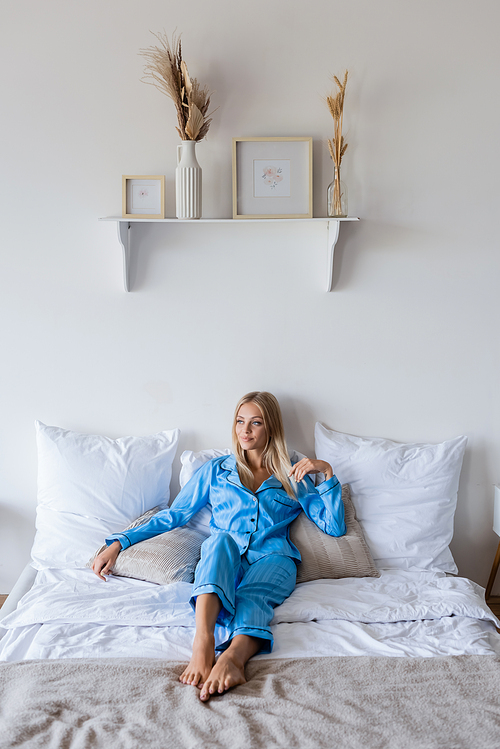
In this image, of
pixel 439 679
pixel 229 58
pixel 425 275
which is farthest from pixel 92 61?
pixel 439 679

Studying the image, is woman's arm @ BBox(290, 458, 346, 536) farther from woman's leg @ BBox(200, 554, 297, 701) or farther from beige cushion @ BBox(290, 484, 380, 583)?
woman's leg @ BBox(200, 554, 297, 701)

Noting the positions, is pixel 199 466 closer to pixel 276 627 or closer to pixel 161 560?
pixel 161 560

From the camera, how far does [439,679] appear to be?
4.43 ft

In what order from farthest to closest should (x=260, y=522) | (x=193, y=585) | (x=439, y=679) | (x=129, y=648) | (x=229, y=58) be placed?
1. (x=229, y=58)
2. (x=260, y=522)
3. (x=193, y=585)
4. (x=129, y=648)
5. (x=439, y=679)

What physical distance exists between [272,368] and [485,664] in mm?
1211

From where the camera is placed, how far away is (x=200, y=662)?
139 centimetres

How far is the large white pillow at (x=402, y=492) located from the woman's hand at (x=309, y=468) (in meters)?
0.16

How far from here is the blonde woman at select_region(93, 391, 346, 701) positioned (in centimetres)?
157

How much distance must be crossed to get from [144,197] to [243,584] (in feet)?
4.45

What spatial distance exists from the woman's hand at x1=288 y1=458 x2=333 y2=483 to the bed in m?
0.15

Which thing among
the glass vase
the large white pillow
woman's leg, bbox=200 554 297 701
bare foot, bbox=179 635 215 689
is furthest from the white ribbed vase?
bare foot, bbox=179 635 215 689

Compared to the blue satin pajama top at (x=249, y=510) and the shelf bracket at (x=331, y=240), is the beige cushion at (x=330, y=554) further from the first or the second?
the shelf bracket at (x=331, y=240)

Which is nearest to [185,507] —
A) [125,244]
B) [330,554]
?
[330,554]

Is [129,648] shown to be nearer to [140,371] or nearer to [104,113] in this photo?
[140,371]
